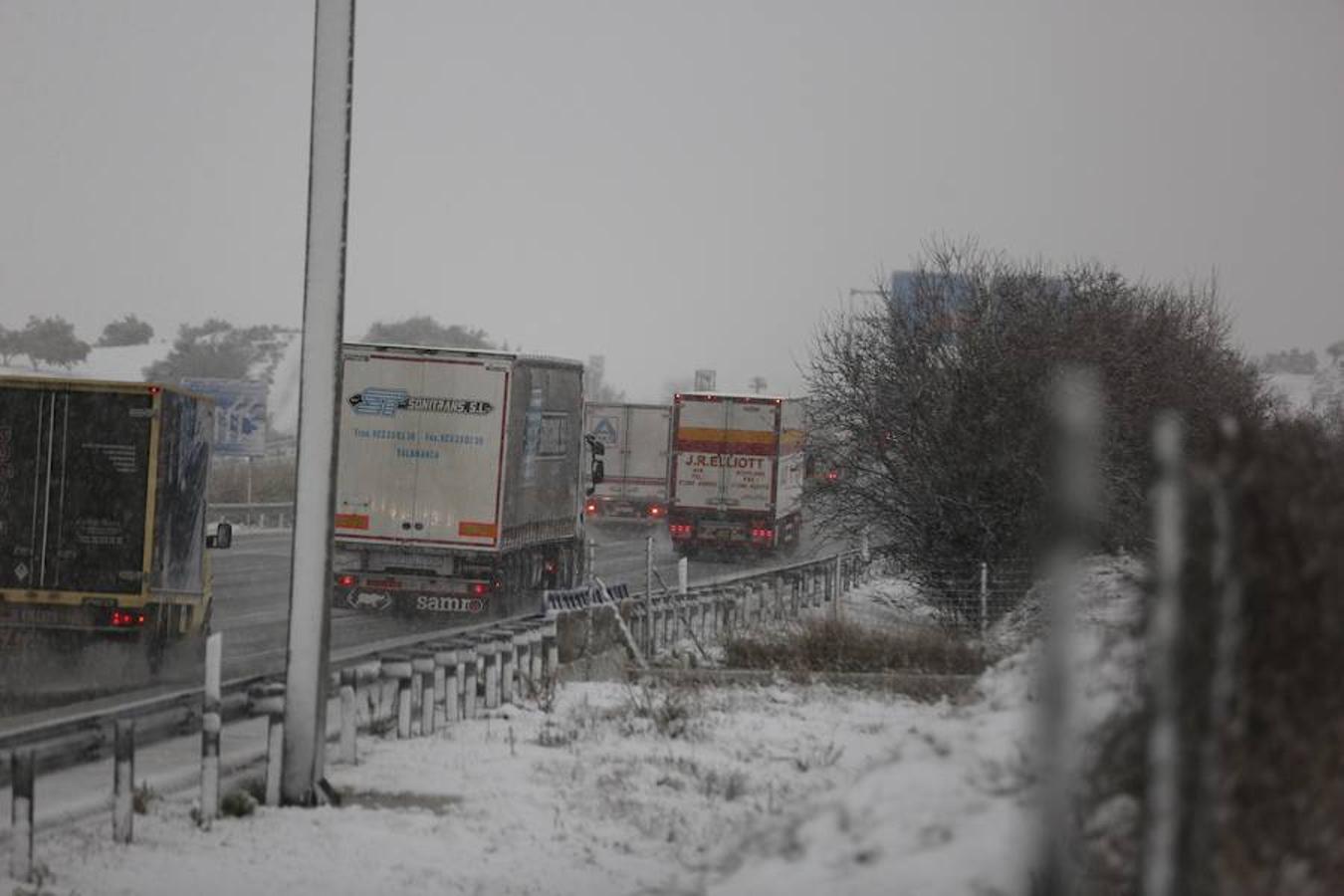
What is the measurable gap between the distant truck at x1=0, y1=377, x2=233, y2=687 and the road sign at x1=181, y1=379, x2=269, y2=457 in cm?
3028

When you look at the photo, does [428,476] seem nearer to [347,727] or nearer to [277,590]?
[277,590]

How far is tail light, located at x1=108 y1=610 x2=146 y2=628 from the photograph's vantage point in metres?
17.6

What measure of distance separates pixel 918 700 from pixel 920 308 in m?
14.4

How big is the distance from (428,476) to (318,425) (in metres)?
14.1

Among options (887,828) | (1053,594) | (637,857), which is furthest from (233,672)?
(1053,594)

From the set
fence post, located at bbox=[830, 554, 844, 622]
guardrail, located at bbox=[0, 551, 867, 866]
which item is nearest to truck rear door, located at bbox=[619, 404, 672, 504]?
fence post, located at bbox=[830, 554, 844, 622]

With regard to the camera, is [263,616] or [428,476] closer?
[428,476]

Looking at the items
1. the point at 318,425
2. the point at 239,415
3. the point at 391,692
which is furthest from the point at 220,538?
the point at 239,415

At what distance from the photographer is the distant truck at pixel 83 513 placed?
17.4m

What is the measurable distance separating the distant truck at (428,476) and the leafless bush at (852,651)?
6.93 m

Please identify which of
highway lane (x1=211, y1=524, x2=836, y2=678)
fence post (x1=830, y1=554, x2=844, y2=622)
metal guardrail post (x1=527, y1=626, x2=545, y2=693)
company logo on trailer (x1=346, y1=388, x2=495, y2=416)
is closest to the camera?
metal guardrail post (x1=527, y1=626, x2=545, y2=693)

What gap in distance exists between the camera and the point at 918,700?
15664 millimetres

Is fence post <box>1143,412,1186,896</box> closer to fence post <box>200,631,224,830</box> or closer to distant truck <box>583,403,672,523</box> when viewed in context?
fence post <box>200,631,224,830</box>

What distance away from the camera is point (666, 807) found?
Result: 10859mm
